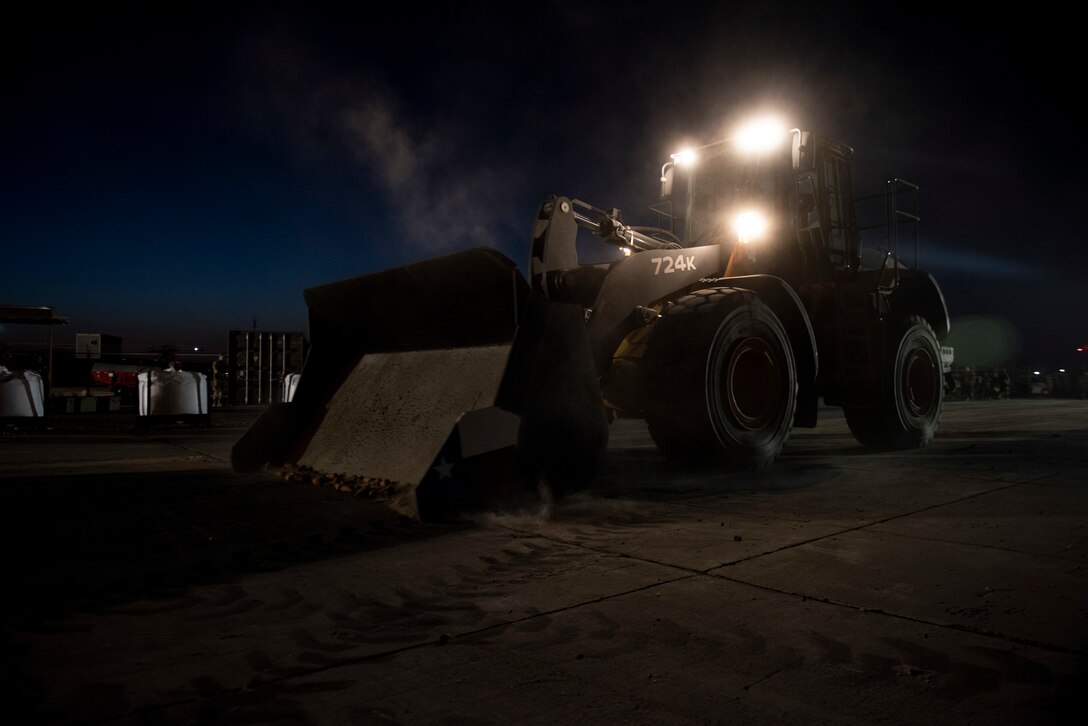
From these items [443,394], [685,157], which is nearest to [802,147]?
[685,157]

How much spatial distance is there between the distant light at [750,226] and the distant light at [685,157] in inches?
37.5

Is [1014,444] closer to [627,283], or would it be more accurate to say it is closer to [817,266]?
[817,266]

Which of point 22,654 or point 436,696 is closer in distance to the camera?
point 436,696

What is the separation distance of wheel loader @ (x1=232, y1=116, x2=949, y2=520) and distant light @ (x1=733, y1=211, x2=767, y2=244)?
0.02 meters

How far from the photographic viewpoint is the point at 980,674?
1848mm

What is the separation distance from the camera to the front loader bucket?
12.2 ft

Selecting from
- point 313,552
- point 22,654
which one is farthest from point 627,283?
point 22,654

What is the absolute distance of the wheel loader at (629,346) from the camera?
399cm

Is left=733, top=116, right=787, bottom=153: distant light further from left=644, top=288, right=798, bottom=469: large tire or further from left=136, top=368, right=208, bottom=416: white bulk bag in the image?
left=136, top=368, right=208, bottom=416: white bulk bag

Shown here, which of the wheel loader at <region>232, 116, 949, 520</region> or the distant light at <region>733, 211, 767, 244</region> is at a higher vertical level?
the distant light at <region>733, 211, 767, 244</region>

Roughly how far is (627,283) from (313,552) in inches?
139

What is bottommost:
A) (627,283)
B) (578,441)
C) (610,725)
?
(610,725)

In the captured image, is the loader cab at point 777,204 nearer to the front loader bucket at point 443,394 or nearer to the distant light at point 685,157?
the distant light at point 685,157

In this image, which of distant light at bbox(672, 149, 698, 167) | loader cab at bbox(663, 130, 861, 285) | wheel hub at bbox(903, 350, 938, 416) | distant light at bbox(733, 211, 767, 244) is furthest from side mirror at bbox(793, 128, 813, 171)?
wheel hub at bbox(903, 350, 938, 416)
